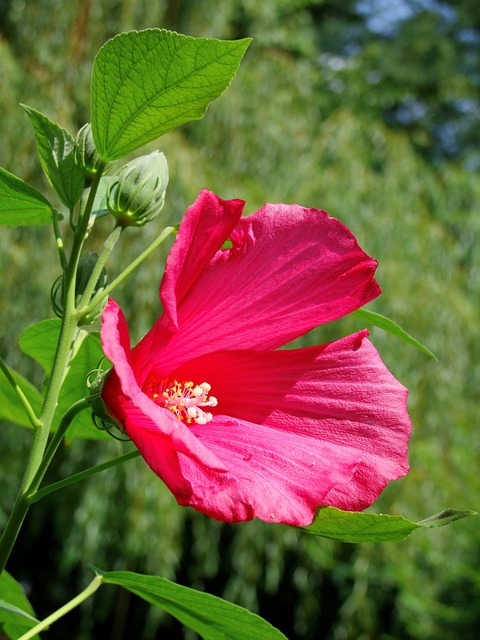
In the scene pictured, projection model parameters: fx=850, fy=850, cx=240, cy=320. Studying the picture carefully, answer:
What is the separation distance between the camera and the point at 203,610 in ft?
1.51

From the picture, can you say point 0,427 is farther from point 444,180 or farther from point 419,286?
point 444,180

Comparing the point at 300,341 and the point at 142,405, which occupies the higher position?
the point at 142,405

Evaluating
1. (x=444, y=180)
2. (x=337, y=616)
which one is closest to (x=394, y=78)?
(x=444, y=180)

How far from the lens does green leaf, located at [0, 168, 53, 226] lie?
1.54 ft

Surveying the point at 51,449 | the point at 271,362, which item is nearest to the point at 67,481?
the point at 51,449

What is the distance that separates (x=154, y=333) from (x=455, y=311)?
Result: 2688 millimetres

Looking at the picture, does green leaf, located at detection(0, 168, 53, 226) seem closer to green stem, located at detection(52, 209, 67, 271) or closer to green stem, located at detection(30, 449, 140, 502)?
green stem, located at detection(52, 209, 67, 271)

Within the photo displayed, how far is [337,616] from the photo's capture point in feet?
10.1

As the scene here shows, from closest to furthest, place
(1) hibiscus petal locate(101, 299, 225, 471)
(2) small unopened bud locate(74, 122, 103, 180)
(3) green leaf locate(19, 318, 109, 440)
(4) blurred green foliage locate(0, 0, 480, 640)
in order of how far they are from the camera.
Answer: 1. (1) hibiscus petal locate(101, 299, 225, 471)
2. (2) small unopened bud locate(74, 122, 103, 180)
3. (3) green leaf locate(19, 318, 109, 440)
4. (4) blurred green foliage locate(0, 0, 480, 640)

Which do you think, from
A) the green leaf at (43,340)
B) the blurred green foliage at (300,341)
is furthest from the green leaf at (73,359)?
the blurred green foliage at (300,341)

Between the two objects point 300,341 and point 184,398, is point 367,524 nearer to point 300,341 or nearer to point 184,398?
point 184,398

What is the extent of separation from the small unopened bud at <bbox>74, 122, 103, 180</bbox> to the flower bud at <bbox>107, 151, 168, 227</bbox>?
0.07ft

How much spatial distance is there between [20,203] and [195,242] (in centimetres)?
14

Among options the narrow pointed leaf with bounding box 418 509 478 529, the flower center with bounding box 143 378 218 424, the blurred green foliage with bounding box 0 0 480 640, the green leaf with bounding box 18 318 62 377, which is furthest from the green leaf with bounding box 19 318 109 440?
the blurred green foliage with bounding box 0 0 480 640
